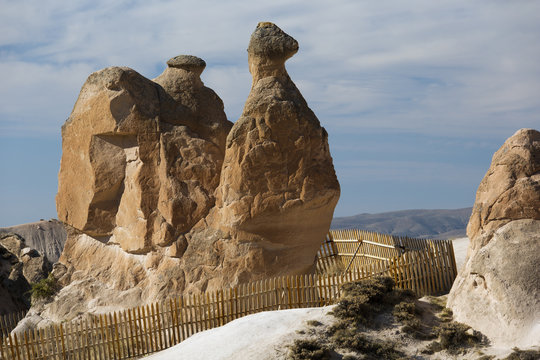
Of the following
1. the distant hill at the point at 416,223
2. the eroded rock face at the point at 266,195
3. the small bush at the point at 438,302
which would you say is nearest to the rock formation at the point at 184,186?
the eroded rock face at the point at 266,195

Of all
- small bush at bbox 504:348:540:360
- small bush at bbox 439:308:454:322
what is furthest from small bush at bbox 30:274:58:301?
small bush at bbox 504:348:540:360

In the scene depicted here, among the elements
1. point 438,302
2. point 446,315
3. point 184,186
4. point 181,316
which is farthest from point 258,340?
point 184,186

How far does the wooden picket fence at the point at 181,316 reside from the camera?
47.9 ft

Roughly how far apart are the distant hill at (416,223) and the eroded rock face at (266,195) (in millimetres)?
131121

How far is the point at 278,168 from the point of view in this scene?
1636 cm

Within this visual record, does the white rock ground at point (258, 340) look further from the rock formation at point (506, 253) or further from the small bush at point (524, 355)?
the rock formation at point (506, 253)

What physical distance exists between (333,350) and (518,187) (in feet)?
14.5

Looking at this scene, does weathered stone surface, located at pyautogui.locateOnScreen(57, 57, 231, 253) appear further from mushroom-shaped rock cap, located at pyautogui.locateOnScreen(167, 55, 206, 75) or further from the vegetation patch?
the vegetation patch

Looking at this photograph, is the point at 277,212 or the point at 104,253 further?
the point at 104,253

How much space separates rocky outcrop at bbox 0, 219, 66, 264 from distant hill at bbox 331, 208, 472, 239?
300 feet

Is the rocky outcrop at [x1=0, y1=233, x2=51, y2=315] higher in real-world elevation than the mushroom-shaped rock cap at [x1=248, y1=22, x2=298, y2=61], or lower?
lower

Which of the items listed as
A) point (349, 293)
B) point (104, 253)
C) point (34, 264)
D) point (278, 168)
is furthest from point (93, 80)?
point (34, 264)

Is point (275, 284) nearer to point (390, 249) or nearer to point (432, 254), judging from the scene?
point (432, 254)

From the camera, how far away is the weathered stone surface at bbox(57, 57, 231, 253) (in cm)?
1741
